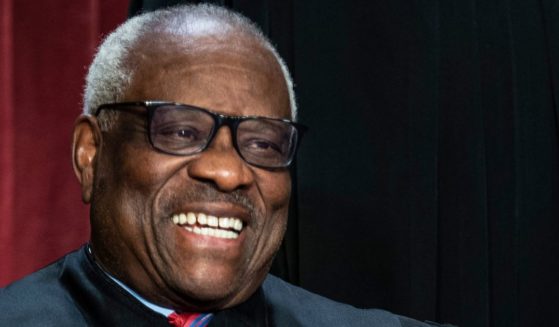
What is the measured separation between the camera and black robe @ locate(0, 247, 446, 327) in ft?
4.10

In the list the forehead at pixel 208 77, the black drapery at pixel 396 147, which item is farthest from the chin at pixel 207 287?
the black drapery at pixel 396 147

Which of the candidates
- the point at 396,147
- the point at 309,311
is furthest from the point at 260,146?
the point at 396,147

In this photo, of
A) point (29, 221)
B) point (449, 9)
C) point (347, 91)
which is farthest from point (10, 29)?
point (449, 9)

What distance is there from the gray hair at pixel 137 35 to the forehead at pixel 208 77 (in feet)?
0.07

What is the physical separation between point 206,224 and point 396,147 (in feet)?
2.79

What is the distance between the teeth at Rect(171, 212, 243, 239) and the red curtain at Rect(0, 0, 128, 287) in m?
0.75

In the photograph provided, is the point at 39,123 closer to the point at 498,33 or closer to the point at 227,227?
the point at 227,227

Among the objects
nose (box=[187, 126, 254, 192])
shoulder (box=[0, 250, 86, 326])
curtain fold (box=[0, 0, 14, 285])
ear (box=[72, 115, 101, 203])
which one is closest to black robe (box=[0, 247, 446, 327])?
shoulder (box=[0, 250, 86, 326])

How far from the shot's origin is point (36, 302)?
1.27m

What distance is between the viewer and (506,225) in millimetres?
2025

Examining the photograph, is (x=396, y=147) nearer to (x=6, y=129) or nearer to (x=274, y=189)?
(x=274, y=189)

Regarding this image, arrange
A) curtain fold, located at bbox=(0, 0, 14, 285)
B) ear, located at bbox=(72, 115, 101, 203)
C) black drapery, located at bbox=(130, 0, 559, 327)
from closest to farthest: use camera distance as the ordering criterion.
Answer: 1. ear, located at bbox=(72, 115, 101, 203)
2. curtain fold, located at bbox=(0, 0, 14, 285)
3. black drapery, located at bbox=(130, 0, 559, 327)

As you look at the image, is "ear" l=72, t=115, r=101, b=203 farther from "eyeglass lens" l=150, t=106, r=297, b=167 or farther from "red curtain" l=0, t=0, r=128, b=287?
"red curtain" l=0, t=0, r=128, b=287

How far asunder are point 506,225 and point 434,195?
0.71 ft
